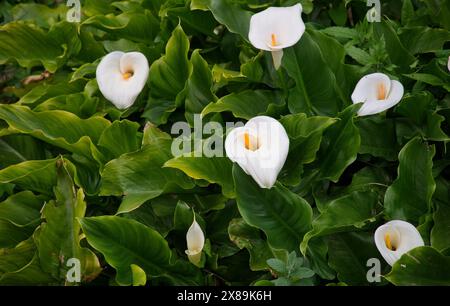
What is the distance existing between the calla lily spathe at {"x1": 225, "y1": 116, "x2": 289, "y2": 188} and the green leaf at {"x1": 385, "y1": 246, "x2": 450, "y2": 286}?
32cm

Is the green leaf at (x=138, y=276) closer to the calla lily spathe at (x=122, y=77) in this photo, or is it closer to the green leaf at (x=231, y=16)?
the calla lily spathe at (x=122, y=77)

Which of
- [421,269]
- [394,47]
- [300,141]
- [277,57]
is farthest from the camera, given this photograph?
[394,47]

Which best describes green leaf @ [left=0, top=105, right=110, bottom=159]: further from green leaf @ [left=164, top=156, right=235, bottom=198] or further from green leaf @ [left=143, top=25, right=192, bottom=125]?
green leaf @ [left=164, top=156, right=235, bottom=198]

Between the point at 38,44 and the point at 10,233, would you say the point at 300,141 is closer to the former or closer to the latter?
the point at 10,233

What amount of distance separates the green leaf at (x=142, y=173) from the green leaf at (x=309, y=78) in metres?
0.35

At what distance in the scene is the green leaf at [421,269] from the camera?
1356 mm

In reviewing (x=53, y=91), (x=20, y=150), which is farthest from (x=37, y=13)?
(x=20, y=150)

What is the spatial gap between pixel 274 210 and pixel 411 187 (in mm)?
327

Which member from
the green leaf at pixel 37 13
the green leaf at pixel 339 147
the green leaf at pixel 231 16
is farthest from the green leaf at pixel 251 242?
the green leaf at pixel 37 13

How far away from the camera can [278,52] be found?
1.68m

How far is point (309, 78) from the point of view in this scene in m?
1.72

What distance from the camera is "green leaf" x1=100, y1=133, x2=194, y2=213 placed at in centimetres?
166

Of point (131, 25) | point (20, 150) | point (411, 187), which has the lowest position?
point (411, 187)
